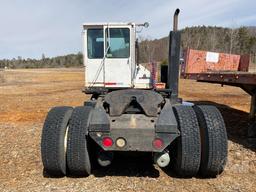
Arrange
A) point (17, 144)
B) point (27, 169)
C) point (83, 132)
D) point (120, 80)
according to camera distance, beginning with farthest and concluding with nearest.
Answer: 1. point (120, 80)
2. point (17, 144)
3. point (27, 169)
4. point (83, 132)

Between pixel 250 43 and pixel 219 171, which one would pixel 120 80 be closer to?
pixel 219 171

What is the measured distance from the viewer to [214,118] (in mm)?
4820

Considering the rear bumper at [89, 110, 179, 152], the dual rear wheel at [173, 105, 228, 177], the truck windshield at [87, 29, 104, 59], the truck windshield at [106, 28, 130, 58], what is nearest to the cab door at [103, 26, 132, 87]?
the truck windshield at [106, 28, 130, 58]

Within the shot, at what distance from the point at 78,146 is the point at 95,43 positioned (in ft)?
10.6

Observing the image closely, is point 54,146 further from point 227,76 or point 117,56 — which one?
Answer: point 227,76

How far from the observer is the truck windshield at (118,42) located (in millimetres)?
7180

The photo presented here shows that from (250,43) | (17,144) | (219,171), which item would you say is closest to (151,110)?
(219,171)

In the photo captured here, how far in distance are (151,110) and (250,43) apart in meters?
91.5

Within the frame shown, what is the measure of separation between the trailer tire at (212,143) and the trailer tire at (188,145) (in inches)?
4.7

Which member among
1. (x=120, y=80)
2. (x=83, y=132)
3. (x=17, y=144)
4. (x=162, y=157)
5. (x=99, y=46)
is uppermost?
(x=99, y=46)

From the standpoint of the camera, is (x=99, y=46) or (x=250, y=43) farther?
(x=250, y=43)

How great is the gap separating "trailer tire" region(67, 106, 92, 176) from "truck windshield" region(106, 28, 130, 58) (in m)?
2.75

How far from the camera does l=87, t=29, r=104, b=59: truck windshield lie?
722 centimetres

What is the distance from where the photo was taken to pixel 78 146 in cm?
470
